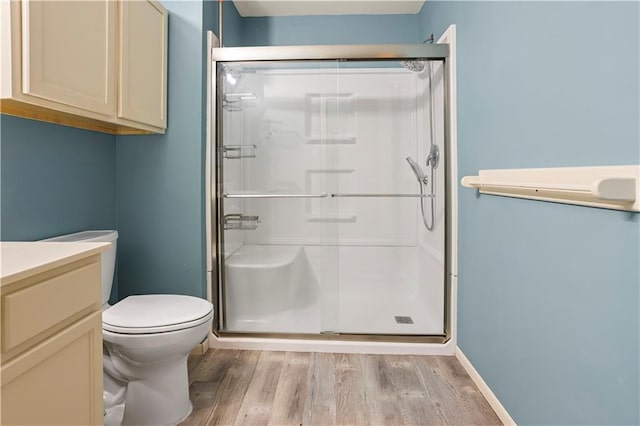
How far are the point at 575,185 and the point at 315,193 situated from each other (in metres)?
1.59

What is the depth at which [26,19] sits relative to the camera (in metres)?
1.25

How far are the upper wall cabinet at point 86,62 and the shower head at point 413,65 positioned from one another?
4.75ft

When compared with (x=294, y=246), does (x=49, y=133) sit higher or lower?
higher

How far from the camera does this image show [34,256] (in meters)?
1.03

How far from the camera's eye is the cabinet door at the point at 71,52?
128 centimetres

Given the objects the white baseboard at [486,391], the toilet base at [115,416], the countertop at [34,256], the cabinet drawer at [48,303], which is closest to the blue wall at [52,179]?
the countertop at [34,256]

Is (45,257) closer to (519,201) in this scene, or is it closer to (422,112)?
(519,201)

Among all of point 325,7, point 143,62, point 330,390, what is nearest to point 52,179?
point 143,62

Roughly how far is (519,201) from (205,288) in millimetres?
1771

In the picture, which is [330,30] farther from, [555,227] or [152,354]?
[152,354]

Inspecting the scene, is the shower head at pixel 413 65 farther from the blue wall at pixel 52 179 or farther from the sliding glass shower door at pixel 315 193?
the blue wall at pixel 52 179

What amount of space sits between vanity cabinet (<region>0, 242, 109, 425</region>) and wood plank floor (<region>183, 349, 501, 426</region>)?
2.21 ft

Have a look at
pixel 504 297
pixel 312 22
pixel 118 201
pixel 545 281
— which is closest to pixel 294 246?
pixel 118 201

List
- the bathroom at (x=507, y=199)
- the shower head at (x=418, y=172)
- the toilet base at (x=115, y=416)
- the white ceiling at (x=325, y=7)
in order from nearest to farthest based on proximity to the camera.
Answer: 1. the bathroom at (x=507, y=199)
2. the toilet base at (x=115, y=416)
3. the shower head at (x=418, y=172)
4. the white ceiling at (x=325, y=7)
